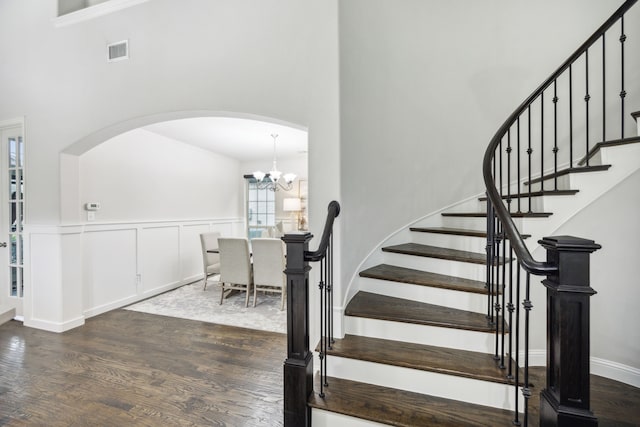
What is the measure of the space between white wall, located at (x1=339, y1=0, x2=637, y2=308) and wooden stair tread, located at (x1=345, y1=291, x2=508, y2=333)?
0.59 metres

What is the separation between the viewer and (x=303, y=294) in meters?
1.63

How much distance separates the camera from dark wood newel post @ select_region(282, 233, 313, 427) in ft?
5.32

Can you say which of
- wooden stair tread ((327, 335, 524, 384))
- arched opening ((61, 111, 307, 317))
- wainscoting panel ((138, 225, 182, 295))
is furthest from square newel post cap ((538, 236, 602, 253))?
wainscoting panel ((138, 225, 182, 295))

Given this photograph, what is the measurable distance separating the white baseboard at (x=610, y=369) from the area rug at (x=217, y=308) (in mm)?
2254

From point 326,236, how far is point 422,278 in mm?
947

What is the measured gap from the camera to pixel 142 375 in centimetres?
234

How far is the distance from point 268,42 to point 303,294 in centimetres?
195

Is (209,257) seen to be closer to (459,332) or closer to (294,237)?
(294,237)

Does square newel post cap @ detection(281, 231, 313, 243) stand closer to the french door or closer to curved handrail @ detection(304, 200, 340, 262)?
curved handrail @ detection(304, 200, 340, 262)

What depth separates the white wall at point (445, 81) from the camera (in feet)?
9.31

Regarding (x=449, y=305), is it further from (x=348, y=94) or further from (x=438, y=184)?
(x=348, y=94)

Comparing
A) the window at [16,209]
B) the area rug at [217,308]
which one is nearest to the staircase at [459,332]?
the area rug at [217,308]

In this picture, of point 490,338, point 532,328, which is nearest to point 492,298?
point 490,338

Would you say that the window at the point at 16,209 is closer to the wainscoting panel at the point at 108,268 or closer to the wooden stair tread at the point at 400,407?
the wainscoting panel at the point at 108,268
